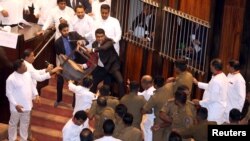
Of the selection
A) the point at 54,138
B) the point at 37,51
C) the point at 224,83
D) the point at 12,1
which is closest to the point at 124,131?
the point at 224,83

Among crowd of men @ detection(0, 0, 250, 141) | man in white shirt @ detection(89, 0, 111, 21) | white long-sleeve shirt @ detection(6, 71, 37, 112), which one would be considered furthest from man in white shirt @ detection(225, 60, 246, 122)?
man in white shirt @ detection(89, 0, 111, 21)

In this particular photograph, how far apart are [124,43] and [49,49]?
5.23 ft

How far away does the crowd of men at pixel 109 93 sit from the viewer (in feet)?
39.1

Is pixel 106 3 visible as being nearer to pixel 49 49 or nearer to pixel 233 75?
pixel 49 49

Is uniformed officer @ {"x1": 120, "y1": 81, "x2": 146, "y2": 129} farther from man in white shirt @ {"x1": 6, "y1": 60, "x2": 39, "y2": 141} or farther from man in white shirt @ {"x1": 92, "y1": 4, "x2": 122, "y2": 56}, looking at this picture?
man in white shirt @ {"x1": 92, "y1": 4, "x2": 122, "y2": 56}

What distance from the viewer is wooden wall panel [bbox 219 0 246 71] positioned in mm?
14143

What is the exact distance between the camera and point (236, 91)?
516 inches

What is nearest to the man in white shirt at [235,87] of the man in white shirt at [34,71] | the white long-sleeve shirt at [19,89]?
the man in white shirt at [34,71]

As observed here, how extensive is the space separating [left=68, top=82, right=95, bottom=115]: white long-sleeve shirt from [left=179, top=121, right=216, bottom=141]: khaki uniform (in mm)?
2259

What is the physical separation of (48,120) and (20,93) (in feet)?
4.81

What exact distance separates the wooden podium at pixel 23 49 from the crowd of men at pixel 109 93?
0.25 meters

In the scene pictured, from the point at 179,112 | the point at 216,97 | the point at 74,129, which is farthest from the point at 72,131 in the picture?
the point at 216,97

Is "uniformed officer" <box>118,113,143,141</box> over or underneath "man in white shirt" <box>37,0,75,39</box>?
underneath

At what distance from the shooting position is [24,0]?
55.7ft
